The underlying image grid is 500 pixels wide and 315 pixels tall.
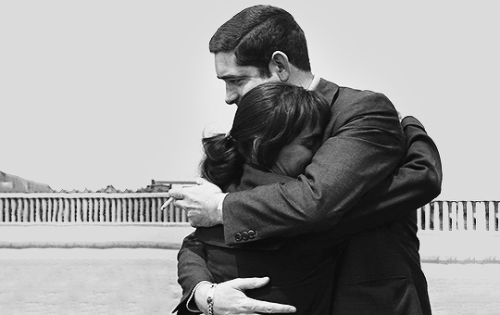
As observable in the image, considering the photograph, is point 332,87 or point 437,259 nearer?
point 332,87

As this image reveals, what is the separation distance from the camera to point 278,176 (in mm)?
2271

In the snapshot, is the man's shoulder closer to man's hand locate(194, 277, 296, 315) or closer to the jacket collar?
the jacket collar

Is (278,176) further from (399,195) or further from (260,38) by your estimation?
(260,38)

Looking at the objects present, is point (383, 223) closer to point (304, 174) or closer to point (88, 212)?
point (304, 174)

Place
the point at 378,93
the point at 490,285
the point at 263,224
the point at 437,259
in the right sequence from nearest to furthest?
the point at 263,224 → the point at 378,93 → the point at 490,285 → the point at 437,259

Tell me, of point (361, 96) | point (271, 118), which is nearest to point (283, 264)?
point (271, 118)

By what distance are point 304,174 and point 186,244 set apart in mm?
464

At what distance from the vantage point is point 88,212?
32719 mm

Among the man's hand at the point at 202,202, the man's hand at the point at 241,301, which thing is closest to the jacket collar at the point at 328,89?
the man's hand at the point at 202,202

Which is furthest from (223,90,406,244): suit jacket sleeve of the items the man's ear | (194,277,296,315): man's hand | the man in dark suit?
the man's ear

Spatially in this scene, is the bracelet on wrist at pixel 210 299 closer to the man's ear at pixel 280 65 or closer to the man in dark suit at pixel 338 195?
the man in dark suit at pixel 338 195

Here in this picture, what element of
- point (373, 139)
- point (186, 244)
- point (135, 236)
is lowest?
point (135, 236)

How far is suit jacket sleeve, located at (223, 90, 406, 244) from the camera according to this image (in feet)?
7.07

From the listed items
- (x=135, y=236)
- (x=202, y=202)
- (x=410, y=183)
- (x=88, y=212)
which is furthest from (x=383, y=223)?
(x=88, y=212)
